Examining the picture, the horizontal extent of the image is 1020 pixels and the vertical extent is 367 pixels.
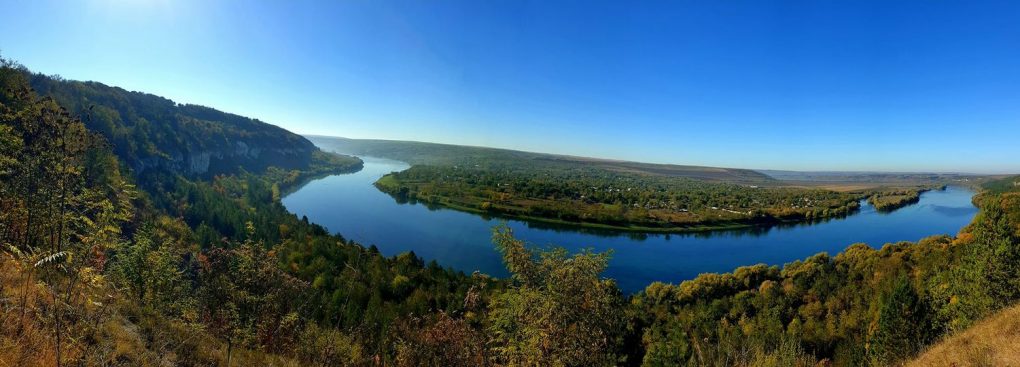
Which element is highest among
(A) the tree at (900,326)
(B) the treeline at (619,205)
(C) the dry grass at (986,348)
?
(C) the dry grass at (986,348)

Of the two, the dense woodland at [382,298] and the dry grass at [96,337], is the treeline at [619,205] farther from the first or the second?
the dry grass at [96,337]

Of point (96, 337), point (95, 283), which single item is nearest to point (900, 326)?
point (95, 283)

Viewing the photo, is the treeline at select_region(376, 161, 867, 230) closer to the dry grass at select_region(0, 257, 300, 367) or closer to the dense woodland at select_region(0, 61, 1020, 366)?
the dense woodland at select_region(0, 61, 1020, 366)

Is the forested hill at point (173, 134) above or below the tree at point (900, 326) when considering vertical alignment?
above

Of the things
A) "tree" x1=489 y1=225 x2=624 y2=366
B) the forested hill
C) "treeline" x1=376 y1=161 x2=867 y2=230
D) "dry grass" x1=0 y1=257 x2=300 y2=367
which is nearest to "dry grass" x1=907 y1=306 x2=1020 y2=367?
"tree" x1=489 y1=225 x2=624 y2=366

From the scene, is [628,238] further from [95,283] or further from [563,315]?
[95,283]

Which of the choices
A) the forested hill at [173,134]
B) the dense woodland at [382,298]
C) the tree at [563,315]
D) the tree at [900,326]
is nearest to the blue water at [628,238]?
the dense woodland at [382,298]
